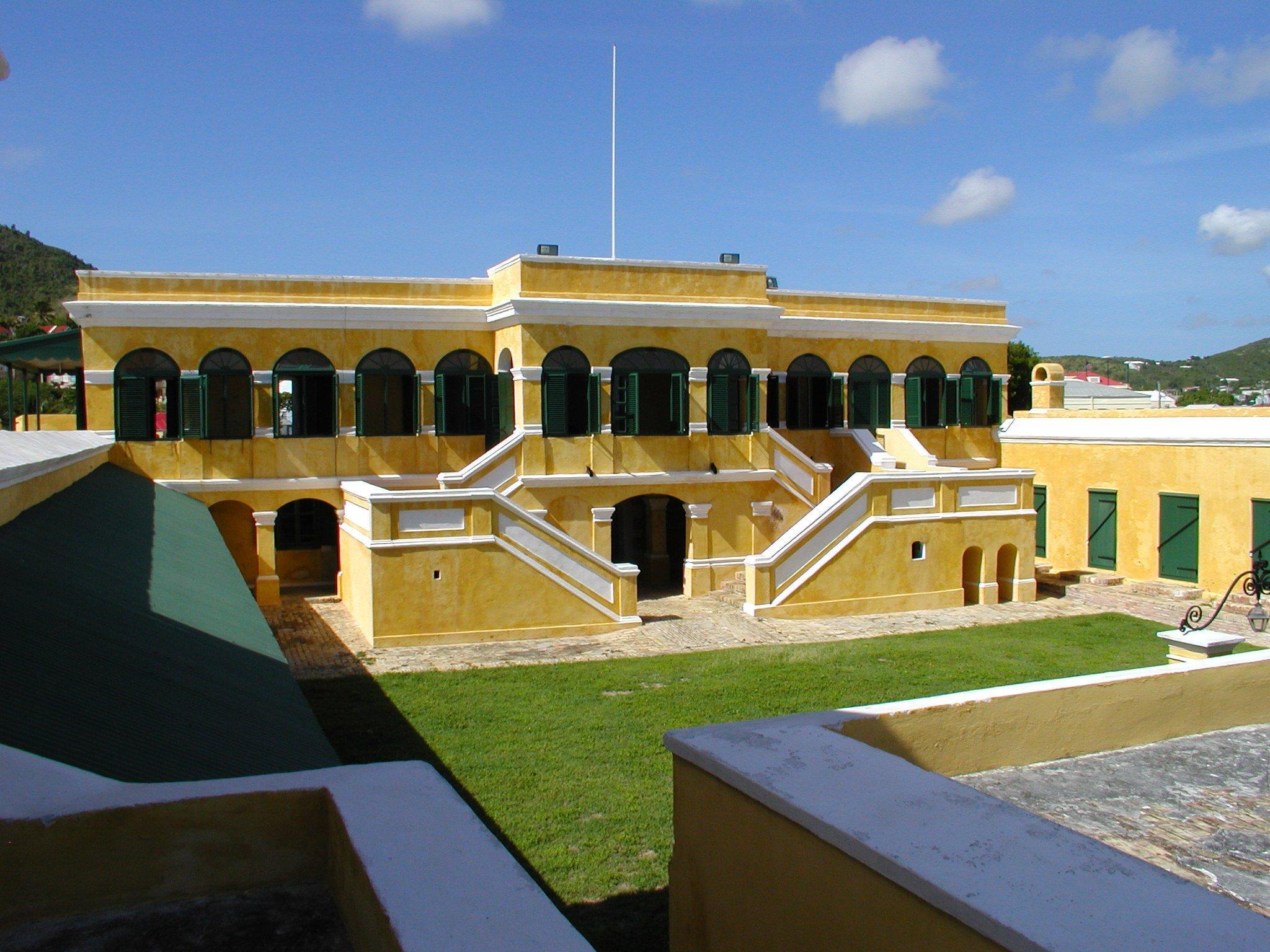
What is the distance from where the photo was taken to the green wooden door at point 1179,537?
23797 millimetres

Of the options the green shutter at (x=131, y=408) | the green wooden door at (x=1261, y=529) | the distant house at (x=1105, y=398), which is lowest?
the green wooden door at (x=1261, y=529)

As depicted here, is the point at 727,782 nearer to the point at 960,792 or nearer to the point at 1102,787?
the point at 960,792

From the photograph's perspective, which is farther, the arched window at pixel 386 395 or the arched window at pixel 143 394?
the arched window at pixel 386 395

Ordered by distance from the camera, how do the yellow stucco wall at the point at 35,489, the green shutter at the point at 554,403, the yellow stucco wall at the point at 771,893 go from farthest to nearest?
the green shutter at the point at 554,403 → the yellow stucco wall at the point at 35,489 → the yellow stucco wall at the point at 771,893

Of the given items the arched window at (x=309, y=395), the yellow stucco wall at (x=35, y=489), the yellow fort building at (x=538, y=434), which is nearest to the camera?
the yellow stucco wall at (x=35, y=489)

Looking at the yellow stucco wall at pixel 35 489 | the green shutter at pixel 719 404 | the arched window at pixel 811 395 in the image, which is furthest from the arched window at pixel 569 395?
the yellow stucco wall at pixel 35 489

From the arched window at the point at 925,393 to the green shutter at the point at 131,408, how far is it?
1744cm

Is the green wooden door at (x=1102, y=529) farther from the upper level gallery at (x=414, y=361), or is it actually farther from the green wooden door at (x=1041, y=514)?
the upper level gallery at (x=414, y=361)

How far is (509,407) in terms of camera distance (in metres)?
22.4

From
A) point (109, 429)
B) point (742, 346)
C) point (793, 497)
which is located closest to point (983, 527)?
point (793, 497)

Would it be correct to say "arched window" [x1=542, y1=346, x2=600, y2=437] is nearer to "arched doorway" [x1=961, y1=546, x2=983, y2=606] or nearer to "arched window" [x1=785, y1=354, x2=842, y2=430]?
"arched window" [x1=785, y1=354, x2=842, y2=430]

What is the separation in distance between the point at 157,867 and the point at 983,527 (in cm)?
2128

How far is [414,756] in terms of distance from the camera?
→ 38.8 ft

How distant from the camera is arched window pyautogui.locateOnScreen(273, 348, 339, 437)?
2216cm
